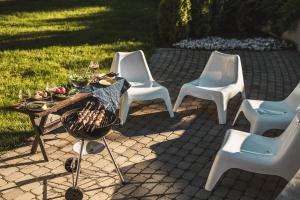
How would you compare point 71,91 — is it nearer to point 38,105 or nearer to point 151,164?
point 38,105

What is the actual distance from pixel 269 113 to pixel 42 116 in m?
3.60

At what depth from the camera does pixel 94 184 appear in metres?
5.75

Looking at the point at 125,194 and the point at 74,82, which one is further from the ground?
the point at 74,82

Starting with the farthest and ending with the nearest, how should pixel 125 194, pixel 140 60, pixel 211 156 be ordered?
1. pixel 140 60
2. pixel 211 156
3. pixel 125 194

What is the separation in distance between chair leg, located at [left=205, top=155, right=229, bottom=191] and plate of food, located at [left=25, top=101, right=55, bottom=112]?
7.84ft

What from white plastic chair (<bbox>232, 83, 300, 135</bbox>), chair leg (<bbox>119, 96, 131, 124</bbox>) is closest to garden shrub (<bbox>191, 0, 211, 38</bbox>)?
white plastic chair (<bbox>232, 83, 300, 135</bbox>)

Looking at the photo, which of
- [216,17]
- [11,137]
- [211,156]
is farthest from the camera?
[216,17]

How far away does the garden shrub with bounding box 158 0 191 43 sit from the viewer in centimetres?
1277

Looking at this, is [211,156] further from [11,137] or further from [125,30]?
[125,30]

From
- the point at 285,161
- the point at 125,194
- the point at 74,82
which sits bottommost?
the point at 125,194

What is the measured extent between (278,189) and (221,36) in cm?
913

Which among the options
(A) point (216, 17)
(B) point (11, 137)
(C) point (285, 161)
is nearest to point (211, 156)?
(C) point (285, 161)

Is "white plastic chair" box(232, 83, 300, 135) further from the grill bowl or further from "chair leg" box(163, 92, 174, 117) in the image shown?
the grill bowl

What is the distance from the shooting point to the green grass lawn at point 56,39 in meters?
9.34
